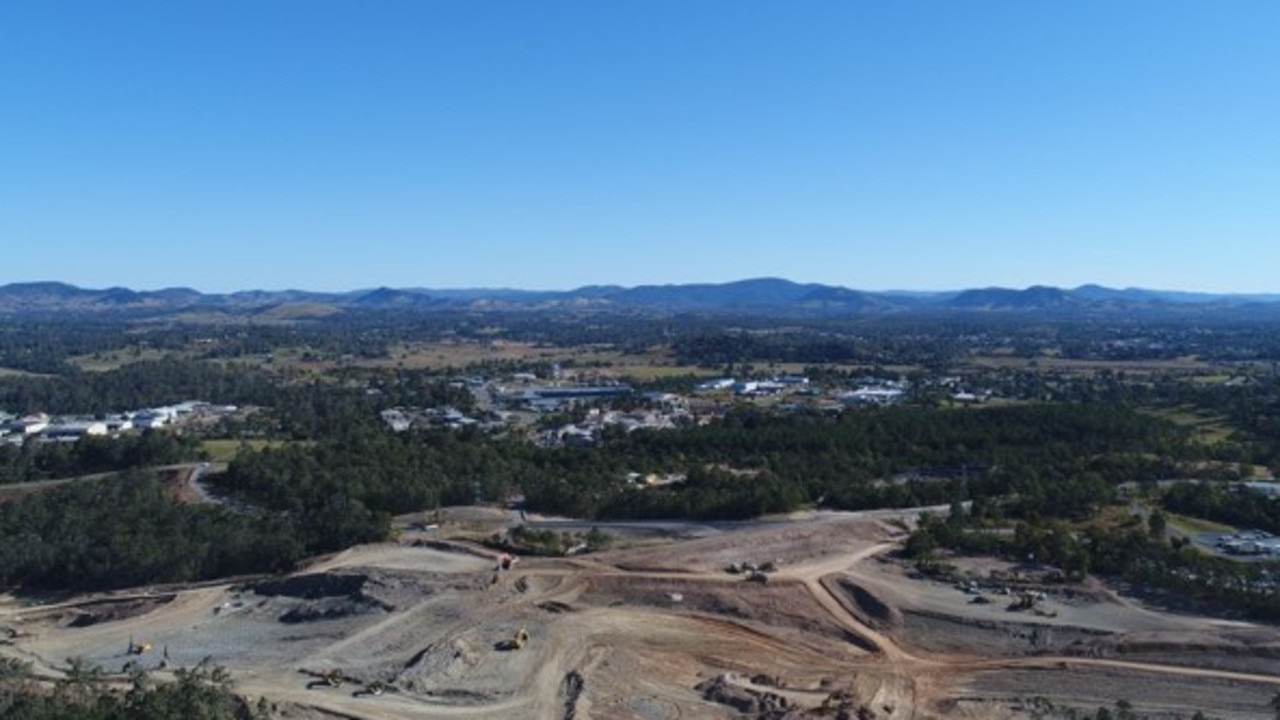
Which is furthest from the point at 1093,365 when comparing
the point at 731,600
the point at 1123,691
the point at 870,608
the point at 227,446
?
the point at 1123,691

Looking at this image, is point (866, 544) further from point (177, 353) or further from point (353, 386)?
point (177, 353)

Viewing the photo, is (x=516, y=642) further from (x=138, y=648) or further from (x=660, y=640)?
(x=138, y=648)

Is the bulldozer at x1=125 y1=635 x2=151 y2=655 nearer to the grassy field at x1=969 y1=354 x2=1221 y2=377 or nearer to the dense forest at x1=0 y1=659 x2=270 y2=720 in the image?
the dense forest at x1=0 y1=659 x2=270 y2=720

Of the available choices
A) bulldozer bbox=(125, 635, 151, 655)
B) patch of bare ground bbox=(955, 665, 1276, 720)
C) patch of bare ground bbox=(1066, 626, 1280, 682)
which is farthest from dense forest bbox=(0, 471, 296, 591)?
patch of bare ground bbox=(1066, 626, 1280, 682)

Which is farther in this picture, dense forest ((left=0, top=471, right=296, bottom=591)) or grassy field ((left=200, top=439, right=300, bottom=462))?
grassy field ((left=200, top=439, right=300, bottom=462))

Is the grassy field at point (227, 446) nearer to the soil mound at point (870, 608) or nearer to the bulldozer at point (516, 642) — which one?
the bulldozer at point (516, 642)

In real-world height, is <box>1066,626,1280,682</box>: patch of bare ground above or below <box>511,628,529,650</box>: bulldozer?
above

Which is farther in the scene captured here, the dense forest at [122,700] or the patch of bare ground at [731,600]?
the patch of bare ground at [731,600]

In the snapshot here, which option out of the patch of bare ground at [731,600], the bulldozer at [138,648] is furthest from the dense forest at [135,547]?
the patch of bare ground at [731,600]

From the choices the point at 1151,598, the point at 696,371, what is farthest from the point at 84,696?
the point at 696,371
